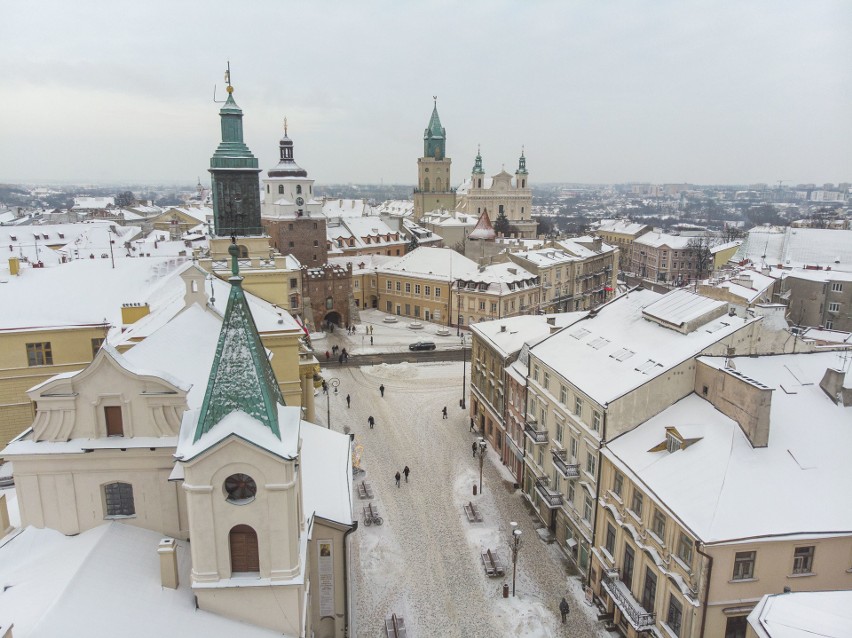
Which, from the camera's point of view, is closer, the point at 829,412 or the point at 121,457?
the point at 121,457

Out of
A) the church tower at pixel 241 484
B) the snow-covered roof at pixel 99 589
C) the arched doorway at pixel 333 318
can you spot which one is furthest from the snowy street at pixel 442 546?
the arched doorway at pixel 333 318

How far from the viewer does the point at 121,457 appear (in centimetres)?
1920

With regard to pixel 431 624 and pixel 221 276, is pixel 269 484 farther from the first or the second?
pixel 221 276

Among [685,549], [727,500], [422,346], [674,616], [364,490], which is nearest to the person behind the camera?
[727,500]

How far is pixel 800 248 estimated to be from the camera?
262 ft

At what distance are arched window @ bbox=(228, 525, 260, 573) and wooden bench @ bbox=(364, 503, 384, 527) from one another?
1786 cm

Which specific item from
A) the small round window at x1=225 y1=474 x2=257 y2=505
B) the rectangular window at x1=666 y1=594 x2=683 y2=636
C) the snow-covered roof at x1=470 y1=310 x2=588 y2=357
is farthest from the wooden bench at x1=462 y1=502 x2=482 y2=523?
the small round window at x1=225 y1=474 x2=257 y2=505

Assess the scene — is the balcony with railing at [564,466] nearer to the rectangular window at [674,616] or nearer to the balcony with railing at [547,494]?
the balcony with railing at [547,494]

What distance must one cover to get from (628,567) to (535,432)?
9720mm

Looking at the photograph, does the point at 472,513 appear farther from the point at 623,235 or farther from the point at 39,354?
the point at 623,235

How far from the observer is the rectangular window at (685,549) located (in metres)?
22.3

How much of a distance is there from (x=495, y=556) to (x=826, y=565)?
14.2 metres

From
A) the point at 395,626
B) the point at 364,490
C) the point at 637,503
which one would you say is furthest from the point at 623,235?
the point at 395,626

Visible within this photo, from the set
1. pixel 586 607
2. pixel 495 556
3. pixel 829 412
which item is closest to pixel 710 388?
pixel 829 412
